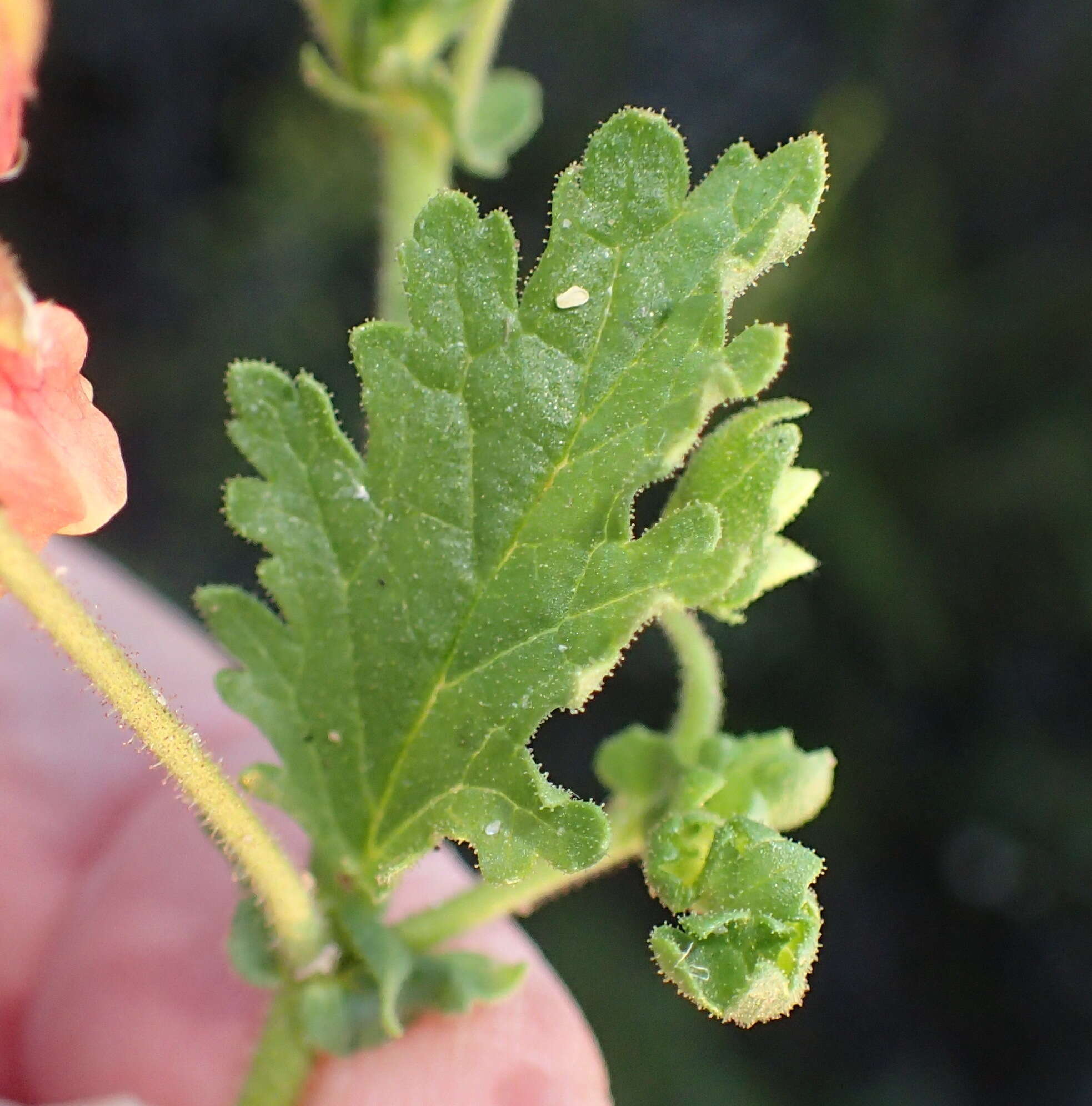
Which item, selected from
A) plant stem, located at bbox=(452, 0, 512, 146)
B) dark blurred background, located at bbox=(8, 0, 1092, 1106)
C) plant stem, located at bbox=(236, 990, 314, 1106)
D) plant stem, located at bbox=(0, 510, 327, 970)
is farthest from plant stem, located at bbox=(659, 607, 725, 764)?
dark blurred background, located at bbox=(8, 0, 1092, 1106)

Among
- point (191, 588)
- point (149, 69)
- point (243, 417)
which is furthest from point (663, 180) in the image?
point (149, 69)

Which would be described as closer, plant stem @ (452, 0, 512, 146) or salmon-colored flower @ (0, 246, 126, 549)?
salmon-colored flower @ (0, 246, 126, 549)

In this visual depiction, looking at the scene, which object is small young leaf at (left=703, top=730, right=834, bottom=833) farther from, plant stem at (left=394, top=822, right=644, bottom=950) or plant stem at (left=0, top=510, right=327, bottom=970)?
plant stem at (left=0, top=510, right=327, bottom=970)

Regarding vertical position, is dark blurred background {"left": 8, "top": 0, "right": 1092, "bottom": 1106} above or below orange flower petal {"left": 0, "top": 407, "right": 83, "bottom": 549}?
below

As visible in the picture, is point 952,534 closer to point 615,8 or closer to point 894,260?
point 894,260

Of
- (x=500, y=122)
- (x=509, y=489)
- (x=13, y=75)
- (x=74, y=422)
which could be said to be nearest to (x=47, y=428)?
(x=74, y=422)

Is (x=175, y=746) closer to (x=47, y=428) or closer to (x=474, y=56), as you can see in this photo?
(x=47, y=428)
